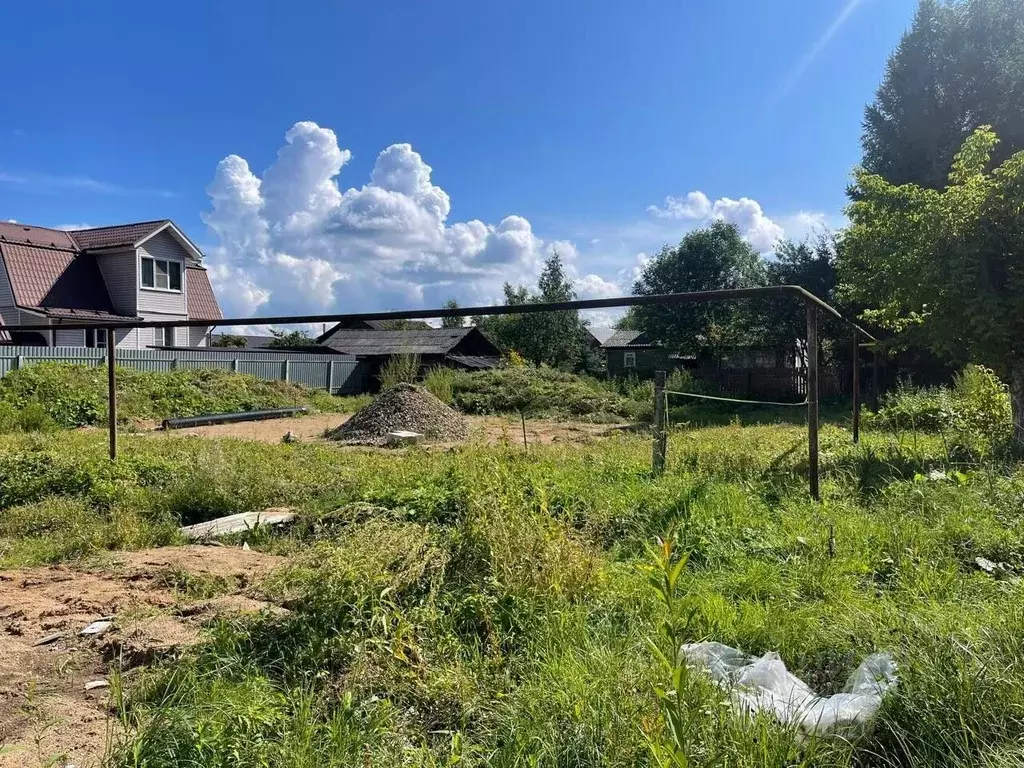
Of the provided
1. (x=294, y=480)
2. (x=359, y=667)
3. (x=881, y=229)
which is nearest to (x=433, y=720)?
(x=359, y=667)

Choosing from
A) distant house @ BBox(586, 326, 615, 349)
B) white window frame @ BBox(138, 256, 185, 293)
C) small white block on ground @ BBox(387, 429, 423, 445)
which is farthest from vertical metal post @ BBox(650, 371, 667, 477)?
distant house @ BBox(586, 326, 615, 349)

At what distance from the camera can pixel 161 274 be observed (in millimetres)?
23344

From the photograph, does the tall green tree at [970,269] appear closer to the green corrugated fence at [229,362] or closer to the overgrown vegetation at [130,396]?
the overgrown vegetation at [130,396]

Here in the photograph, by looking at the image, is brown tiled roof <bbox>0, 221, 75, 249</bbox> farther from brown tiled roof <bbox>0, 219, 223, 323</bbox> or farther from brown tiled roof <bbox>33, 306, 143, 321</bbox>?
brown tiled roof <bbox>33, 306, 143, 321</bbox>

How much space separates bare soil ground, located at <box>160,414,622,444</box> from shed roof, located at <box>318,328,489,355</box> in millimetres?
11367

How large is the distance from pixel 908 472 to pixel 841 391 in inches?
715

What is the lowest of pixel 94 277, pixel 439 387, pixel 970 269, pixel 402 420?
pixel 402 420

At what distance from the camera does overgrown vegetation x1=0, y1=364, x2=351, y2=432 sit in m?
14.0

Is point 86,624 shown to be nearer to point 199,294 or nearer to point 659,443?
point 659,443

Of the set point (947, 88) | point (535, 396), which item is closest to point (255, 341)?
point (535, 396)

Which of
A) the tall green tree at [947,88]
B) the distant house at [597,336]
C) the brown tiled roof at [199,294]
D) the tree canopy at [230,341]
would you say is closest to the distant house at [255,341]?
the tree canopy at [230,341]

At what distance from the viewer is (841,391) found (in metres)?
22.8

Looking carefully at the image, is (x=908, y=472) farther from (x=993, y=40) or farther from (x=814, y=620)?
(x=993, y=40)

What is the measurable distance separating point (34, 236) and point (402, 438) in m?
18.2
